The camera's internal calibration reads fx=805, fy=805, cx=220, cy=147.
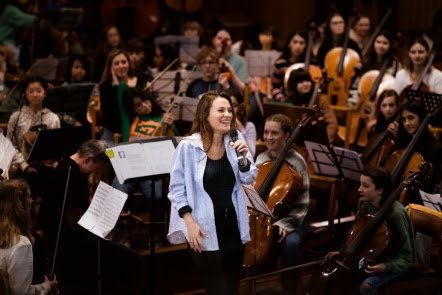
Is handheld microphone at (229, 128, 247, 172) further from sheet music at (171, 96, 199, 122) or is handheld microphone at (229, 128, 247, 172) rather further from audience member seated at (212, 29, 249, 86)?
audience member seated at (212, 29, 249, 86)

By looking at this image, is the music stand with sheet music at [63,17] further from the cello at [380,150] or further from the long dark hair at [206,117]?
the long dark hair at [206,117]

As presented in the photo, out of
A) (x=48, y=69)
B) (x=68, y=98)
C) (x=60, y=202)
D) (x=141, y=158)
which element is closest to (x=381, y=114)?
(x=141, y=158)

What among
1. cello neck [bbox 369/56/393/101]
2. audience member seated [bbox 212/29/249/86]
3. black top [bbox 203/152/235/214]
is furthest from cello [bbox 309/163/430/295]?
audience member seated [bbox 212/29/249/86]

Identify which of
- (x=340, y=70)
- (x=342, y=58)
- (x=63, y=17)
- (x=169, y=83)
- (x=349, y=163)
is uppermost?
(x=63, y=17)

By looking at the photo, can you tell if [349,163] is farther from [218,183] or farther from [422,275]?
[218,183]

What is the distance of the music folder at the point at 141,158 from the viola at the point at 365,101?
2393 mm

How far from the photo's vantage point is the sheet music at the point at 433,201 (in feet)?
15.0

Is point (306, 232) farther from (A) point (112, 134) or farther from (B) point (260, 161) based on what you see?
(A) point (112, 134)

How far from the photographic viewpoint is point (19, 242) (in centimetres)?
371

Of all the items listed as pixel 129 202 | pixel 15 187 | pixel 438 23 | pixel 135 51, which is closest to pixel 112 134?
pixel 129 202

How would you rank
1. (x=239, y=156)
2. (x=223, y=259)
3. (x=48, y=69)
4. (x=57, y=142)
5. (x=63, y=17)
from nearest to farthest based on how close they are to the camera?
(x=239, y=156)
(x=223, y=259)
(x=57, y=142)
(x=48, y=69)
(x=63, y=17)

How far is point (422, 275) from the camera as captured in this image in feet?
14.2

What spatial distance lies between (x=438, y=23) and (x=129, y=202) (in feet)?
12.4

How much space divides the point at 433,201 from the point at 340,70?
280 centimetres
